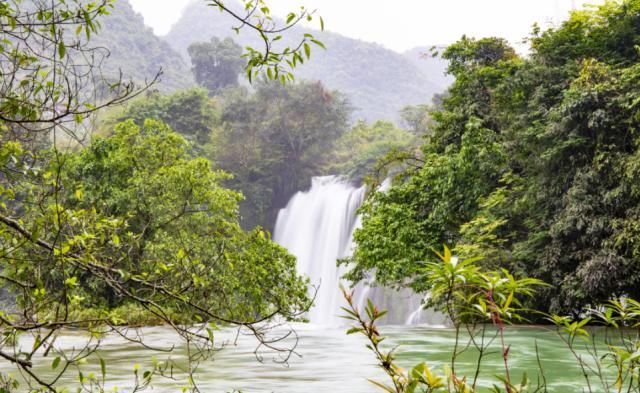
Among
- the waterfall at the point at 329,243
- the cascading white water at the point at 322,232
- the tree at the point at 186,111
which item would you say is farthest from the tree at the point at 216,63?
the waterfall at the point at 329,243

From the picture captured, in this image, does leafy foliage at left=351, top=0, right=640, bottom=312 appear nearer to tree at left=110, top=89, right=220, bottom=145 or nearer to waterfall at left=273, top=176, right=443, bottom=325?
waterfall at left=273, top=176, right=443, bottom=325

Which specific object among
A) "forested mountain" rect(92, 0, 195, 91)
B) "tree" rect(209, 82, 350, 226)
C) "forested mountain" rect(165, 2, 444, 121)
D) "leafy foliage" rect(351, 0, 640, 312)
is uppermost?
"forested mountain" rect(165, 2, 444, 121)

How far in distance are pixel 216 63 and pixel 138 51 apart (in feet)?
69.7

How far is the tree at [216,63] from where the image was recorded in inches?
2340

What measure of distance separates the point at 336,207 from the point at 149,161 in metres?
14.4

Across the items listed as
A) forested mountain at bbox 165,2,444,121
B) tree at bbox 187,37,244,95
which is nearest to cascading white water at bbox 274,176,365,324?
tree at bbox 187,37,244,95

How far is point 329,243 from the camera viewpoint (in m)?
32.8

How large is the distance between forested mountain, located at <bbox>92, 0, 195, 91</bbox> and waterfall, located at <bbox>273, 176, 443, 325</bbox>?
40651mm

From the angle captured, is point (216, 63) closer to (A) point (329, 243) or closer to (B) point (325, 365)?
(A) point (329, 243)

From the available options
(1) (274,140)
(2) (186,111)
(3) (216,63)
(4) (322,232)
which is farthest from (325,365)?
(3) (216,63)

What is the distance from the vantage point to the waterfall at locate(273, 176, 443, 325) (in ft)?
102

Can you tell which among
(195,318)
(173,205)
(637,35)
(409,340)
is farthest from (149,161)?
(195,318)

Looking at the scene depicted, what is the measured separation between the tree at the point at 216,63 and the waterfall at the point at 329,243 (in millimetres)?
25718

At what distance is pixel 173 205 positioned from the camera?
1923 cm
